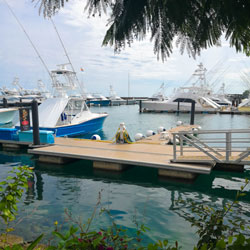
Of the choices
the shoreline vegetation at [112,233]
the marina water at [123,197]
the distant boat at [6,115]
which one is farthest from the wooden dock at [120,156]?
the distant boat at [6,115]

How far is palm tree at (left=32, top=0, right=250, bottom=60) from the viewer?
211 centimetres

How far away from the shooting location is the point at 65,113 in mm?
20562

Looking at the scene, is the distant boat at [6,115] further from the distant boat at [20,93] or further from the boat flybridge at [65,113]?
the distant boat at [20,93]

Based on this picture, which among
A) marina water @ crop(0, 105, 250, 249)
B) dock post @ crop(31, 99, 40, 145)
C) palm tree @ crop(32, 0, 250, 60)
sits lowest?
marina water @ crop(0, 105, 250, 249)

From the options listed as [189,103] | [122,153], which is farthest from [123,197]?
[189,103]

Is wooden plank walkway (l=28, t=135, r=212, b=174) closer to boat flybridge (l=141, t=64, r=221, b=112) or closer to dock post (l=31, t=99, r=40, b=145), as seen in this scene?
dock post (l=31, t=99, r=40, b=145)

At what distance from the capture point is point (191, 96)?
53.4 meters

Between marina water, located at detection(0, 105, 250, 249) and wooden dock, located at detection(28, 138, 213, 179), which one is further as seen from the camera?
wooden dock, located at detection(28, 138, 213, 179)

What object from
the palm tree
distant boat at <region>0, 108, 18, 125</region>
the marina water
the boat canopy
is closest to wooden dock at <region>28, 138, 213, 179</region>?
the marina water

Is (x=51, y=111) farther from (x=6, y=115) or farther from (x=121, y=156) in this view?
(x=6, y=115)

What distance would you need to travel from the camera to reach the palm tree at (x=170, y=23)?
211 centimetres

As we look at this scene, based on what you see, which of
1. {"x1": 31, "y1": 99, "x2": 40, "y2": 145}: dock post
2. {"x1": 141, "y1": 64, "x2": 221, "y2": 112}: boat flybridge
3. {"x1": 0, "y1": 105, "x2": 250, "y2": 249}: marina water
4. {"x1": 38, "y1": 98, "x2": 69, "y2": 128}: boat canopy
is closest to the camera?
{"x1": 0, "y1": 105, "x2": 250, "y2": 249}: marina water

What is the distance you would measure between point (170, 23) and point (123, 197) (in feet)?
22.0

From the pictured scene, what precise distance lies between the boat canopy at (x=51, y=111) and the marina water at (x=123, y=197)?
7.20 m
